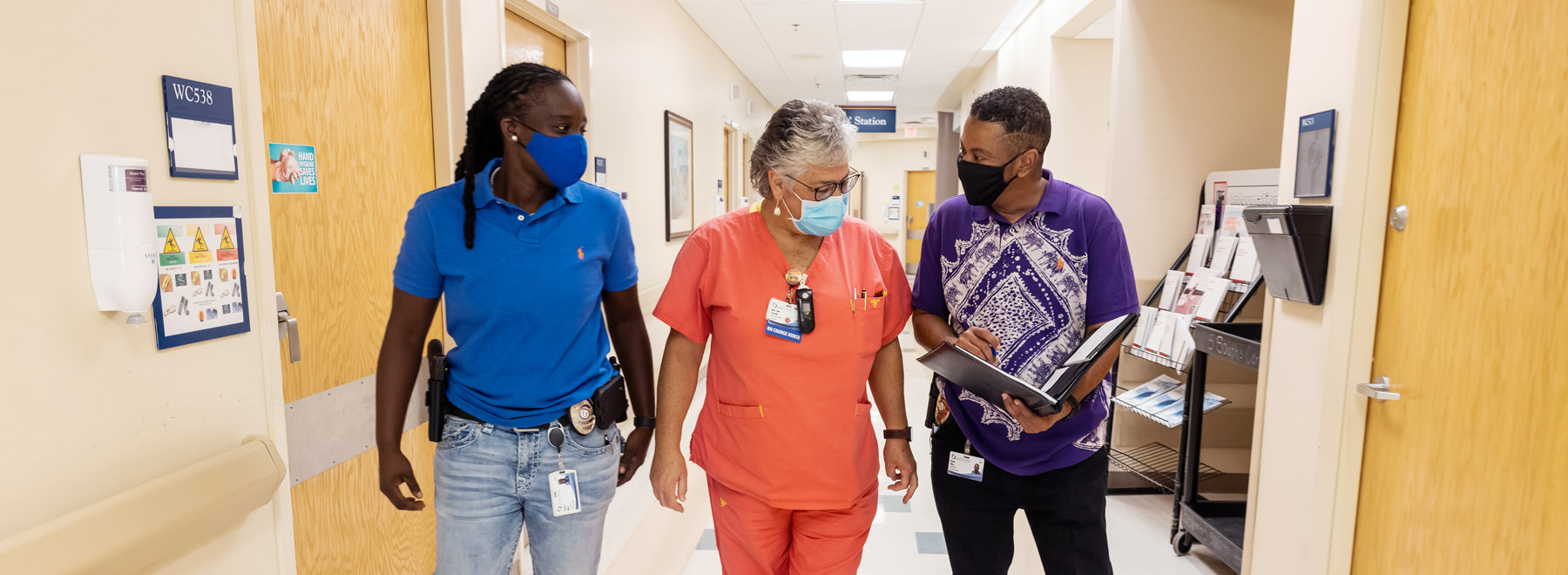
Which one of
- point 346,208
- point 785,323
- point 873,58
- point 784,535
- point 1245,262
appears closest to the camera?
point 785,323

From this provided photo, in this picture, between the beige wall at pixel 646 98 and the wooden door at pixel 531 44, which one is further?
the beige wall at pixel 646 98

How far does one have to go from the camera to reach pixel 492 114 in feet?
4.98

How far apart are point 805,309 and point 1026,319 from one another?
0.51 meters

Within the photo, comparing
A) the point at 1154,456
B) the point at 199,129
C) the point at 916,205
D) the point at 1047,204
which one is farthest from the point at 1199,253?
the point at 916,205

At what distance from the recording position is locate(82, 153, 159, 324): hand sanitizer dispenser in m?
0.93

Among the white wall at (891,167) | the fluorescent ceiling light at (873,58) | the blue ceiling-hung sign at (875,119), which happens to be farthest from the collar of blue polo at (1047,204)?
the white wall at (891,167)

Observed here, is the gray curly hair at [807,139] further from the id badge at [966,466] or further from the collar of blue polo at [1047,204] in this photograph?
the id badge at [966,466]

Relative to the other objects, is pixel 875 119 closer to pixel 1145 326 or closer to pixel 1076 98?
pixel 1076 98

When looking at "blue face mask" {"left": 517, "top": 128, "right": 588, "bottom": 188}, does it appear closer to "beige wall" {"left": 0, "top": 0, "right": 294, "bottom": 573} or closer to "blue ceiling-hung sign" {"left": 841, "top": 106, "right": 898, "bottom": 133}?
"beige wall" {"left": 0, "top": 0, "right": 294, "bottom": 573}

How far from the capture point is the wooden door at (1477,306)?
1374mm

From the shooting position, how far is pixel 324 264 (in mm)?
1987

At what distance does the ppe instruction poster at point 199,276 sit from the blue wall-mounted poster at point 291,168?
0.77 m

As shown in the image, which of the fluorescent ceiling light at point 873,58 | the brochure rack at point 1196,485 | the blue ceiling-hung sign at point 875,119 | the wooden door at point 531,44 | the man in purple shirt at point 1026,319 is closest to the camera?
the man in purple shirt at point 1026,319

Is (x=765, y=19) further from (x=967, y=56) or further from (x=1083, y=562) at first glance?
(x=1083, y=562)
